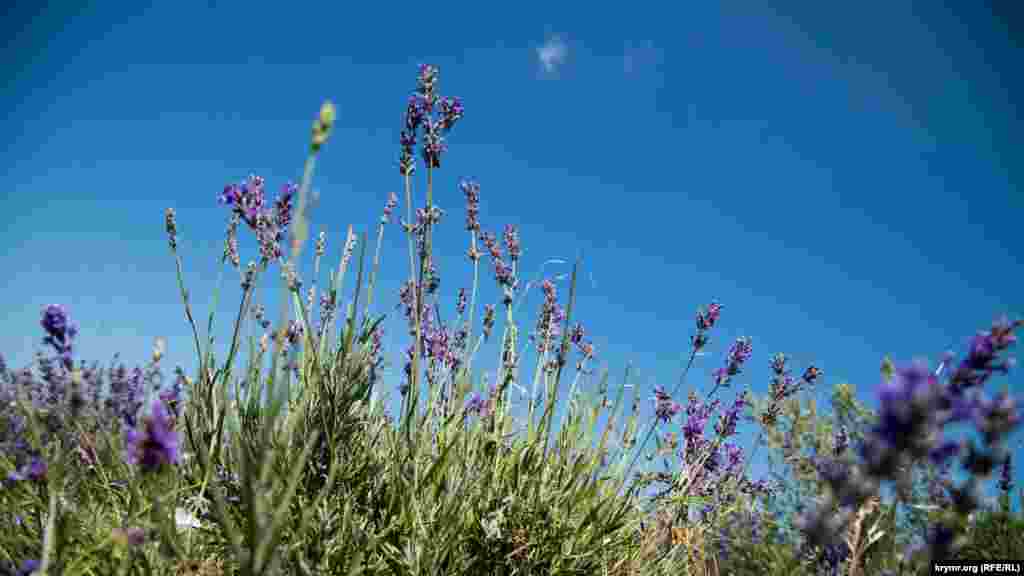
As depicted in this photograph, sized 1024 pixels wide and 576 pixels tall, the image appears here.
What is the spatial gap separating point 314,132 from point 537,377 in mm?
1900

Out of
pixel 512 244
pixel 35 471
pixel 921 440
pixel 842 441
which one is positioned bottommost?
pixel 35 471

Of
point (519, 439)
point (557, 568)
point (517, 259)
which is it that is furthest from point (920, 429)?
point (517, 259)

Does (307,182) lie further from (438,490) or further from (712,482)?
(712,482)

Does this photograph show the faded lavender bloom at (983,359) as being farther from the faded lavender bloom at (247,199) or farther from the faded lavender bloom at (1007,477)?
Answer: the faded lavender bloom at (1007,477)

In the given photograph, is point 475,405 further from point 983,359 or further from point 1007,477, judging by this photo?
point 1007,477

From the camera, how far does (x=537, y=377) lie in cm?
256

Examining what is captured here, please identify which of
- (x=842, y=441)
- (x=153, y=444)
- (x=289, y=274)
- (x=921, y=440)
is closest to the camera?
(x=921, y=440)

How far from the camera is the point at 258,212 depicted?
176cm

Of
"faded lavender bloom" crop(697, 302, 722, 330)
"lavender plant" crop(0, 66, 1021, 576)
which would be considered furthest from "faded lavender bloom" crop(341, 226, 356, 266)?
"faded lavender bloom" crop(697, 302, 722, 330)

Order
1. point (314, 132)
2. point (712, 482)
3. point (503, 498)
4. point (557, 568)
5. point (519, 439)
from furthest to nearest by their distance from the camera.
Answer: point (712, 482)
point (519, 439)
point (503, 498)
point (557, 568)
point (314, 132)

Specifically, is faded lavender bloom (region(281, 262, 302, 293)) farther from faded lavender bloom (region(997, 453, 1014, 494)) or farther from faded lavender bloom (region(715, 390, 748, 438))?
faded lavender bloom (region(997, 453, 1014, 494))

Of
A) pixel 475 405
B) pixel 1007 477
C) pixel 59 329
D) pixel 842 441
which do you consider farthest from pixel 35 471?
pixel 1007 477

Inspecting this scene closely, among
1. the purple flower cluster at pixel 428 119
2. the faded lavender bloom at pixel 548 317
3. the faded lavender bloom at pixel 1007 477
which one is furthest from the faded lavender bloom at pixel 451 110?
the faded lavender bloom at pixel 1007 477

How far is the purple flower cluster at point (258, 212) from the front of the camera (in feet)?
5.57
